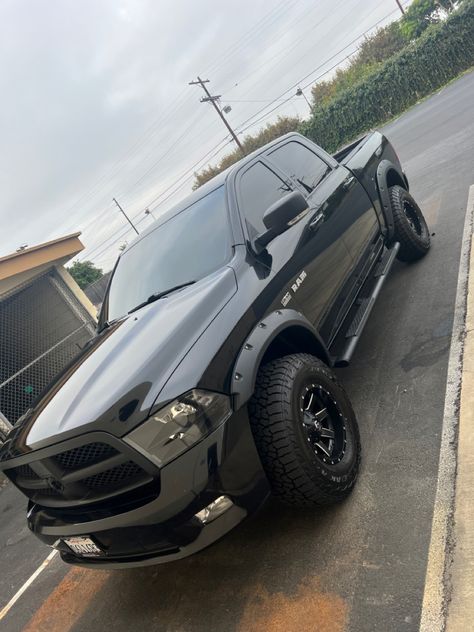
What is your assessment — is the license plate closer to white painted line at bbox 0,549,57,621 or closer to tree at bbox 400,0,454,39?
white painted line at bbox 0,549,57,621

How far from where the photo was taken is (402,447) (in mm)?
2945

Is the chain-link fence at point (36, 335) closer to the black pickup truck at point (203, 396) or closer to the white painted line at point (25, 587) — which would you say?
the white painted line at point (25, 587)

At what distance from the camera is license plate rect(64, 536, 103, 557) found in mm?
2424

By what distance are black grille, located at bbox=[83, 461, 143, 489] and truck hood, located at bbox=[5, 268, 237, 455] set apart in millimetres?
174

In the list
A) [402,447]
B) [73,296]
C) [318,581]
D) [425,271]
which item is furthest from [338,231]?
[73,296]

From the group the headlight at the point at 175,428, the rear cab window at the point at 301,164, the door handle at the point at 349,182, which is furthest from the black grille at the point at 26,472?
the door handle at the point at 349,182

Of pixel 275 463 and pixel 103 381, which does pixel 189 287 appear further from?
pixel 275 463

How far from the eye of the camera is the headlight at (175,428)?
219cm

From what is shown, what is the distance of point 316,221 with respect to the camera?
12.5 feet

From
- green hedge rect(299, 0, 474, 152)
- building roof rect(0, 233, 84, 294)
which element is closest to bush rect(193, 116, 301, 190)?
green hedge rect(299, 0, 474, 152)

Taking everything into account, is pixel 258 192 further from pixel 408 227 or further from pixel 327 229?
pixel 408 227

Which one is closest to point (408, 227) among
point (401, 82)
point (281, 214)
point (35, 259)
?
point (281, 214)

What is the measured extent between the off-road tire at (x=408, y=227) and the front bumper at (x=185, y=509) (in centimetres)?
329

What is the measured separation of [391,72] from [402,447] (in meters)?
28.1
